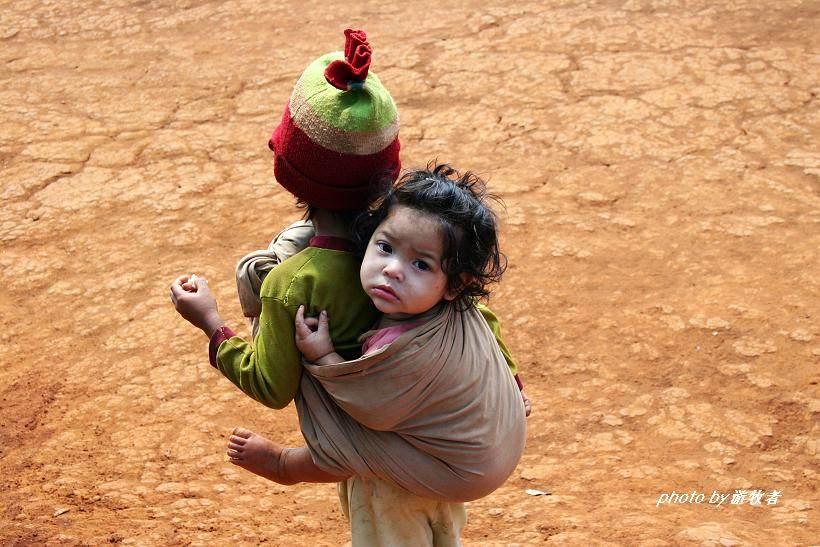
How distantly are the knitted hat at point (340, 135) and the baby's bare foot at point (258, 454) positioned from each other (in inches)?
17.8

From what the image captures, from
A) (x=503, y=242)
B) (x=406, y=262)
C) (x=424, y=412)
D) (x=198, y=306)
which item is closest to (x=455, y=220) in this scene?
(x=406, y=262)

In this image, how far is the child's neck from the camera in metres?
1.68

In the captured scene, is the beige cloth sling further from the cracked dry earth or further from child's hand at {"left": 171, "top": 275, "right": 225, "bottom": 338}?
the cracked dry earth

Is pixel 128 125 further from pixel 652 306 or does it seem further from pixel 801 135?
pixel 801 135

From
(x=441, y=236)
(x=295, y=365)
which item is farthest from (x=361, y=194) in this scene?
(x=295, y=365)

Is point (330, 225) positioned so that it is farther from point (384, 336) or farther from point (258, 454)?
point (258, 454)

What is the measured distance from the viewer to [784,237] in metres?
3.85

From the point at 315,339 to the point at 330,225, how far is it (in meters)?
0.22

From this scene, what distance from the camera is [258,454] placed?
179cm

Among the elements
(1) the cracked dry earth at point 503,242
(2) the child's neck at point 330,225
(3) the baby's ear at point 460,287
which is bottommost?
(1) the cracked dry earth at point 503,242

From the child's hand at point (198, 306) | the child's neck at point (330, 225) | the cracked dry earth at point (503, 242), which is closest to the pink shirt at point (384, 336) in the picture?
the child's neck at point (330, 225)

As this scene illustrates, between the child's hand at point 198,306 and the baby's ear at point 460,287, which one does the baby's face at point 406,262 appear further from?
the child's hand at point 198,306

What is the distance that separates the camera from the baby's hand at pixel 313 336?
155 centimetres

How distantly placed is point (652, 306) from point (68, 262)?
2262 millimetres
